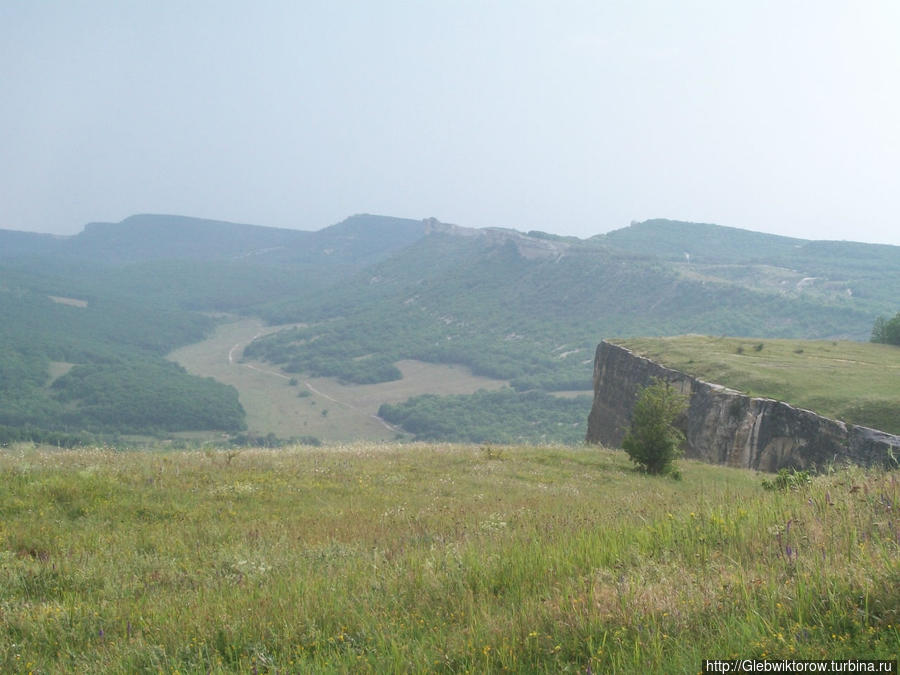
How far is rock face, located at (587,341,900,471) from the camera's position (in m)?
17.3

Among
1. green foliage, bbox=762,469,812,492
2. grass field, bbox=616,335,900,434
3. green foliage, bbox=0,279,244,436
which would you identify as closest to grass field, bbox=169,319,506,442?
green foliage, bbox=0,279,244,436

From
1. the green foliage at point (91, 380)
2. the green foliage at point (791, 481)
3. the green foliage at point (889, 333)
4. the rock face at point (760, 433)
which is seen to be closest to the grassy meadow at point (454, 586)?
the green foliage at point (791, 481)

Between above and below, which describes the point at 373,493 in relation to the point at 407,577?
below

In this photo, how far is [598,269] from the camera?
462ft

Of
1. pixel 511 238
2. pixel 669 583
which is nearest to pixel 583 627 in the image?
pixel 669 583

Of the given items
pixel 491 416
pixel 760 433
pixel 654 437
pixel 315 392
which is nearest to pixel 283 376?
pixel 315 392

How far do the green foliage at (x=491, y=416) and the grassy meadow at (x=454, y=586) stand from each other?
67.2m

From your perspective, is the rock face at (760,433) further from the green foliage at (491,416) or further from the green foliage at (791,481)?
the green foliage at (491,416)

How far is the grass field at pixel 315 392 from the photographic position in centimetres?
9394

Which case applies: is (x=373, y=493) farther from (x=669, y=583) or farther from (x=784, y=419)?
(x=784, y=419)

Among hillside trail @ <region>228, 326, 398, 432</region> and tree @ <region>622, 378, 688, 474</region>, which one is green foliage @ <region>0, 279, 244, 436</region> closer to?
hillside trail @ <region>228, 326, 398, 432</region>

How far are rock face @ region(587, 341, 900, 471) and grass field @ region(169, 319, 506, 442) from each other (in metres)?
62.2

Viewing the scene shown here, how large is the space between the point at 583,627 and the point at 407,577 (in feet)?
5.66

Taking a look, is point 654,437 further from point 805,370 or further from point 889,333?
point 889,333
